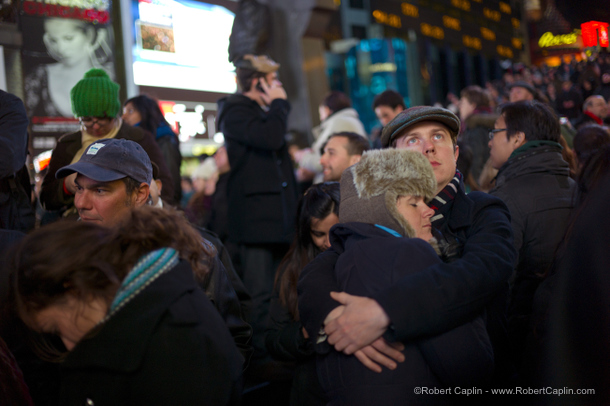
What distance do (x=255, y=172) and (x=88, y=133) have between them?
5.31 ft

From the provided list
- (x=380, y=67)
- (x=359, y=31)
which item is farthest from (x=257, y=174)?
(x=359, y=31)

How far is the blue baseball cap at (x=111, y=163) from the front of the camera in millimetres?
2322

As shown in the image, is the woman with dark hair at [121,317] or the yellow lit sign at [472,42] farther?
the yellow lit sign at [472,42]

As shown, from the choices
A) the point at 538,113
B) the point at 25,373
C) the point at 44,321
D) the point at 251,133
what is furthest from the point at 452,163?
the point at 251,133

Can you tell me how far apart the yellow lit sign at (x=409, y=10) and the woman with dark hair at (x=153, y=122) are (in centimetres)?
3098

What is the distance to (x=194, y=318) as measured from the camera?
1583mm

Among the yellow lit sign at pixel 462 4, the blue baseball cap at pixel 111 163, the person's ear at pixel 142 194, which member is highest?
the yellow lit sign at pixel 462 4

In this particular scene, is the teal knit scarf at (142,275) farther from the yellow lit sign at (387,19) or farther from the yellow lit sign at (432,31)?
the yellow lit sign at (432,31)

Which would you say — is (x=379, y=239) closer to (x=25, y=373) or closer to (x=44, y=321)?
(x=44, y=321)

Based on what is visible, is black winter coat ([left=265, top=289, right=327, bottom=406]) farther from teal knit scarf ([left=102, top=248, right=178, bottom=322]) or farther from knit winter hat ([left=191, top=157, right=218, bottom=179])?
knit winter hat ([left=191, top=157, right=218, bottom=179])

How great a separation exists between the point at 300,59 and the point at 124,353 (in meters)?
9.10

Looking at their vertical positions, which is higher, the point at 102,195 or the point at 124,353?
the point at 102,195

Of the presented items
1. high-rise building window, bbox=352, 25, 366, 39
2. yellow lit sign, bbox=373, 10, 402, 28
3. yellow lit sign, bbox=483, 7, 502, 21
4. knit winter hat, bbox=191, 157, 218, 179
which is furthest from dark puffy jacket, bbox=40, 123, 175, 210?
yellow lit sign, bbox=483, 7, 502, 21

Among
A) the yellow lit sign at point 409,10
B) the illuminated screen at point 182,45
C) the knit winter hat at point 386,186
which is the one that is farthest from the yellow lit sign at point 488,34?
the knit winter hat at point 386,186
